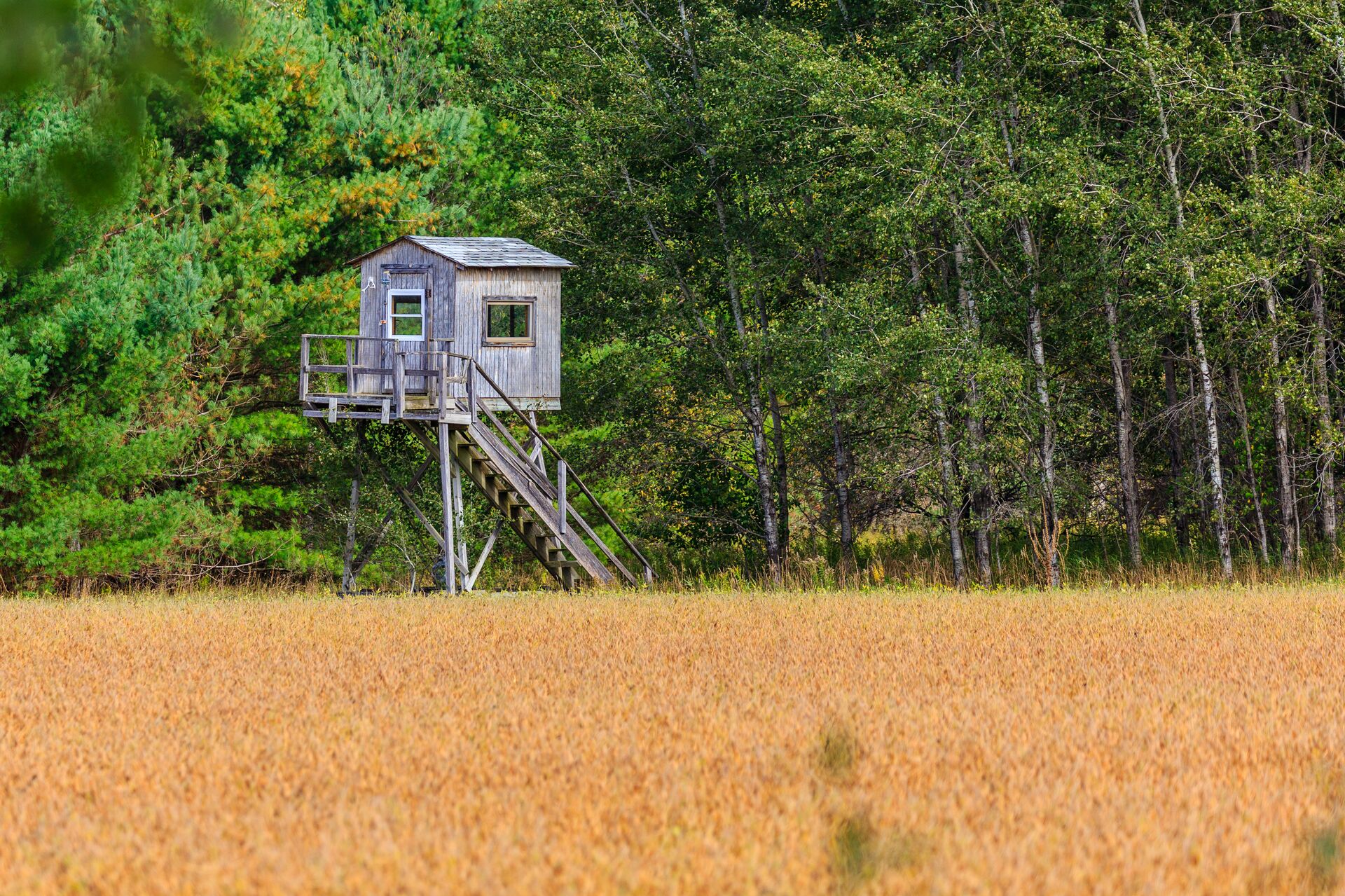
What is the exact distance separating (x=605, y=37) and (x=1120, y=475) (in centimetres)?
1302

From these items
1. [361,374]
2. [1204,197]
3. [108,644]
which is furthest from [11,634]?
[1204,197]

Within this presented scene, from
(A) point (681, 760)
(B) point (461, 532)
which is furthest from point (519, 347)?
(A) point (681, 760)

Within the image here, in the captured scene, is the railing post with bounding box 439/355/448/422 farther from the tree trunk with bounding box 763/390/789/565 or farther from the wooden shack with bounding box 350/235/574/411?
the tree trunk with bounding box 763/390/789/565

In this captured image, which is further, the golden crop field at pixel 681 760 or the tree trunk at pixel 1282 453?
the tree trunk at pixel 1282 453

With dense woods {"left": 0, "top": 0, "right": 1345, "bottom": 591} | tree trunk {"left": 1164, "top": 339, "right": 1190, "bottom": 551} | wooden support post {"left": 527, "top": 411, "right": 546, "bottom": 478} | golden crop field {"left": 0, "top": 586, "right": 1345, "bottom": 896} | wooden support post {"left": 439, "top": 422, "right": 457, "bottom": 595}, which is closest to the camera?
golden crop field {"left": 0, "top": 586, "right": 1345, "bottom": 896}

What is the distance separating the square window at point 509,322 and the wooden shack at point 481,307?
1 cm

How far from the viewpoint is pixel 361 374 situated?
24469 mm

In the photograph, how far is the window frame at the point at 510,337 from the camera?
2517 cm

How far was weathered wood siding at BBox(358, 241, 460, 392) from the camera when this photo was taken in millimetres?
25031

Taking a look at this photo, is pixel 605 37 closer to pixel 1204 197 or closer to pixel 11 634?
pixel 1204 197

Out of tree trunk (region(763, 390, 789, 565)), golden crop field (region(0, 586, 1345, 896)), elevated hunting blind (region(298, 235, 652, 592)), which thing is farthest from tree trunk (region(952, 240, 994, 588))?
golden crop field (region(0, 586, 1345, 896))

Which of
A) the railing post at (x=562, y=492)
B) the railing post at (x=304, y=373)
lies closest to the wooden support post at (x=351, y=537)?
the railing post at (x=304, y=373)

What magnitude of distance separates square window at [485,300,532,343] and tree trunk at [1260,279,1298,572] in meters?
12.1

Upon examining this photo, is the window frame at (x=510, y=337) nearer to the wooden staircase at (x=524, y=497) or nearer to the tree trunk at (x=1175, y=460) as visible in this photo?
the wooden staircase at (x=524, y=497)
